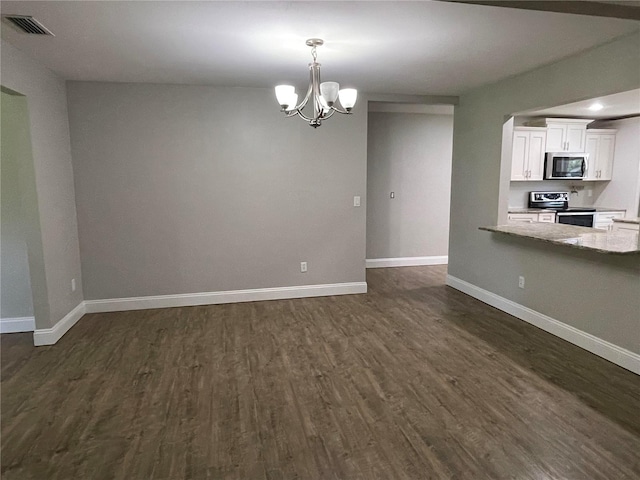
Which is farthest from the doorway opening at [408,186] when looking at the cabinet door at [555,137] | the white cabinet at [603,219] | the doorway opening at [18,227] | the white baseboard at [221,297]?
the doorway opening at [18,227]

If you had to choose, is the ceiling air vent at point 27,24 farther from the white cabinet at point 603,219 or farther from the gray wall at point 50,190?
the white cabinet at point 603,219

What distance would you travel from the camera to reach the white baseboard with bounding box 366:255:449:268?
6783mm

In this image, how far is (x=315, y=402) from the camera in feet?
8.96

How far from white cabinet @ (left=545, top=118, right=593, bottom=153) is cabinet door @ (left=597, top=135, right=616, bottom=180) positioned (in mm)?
395

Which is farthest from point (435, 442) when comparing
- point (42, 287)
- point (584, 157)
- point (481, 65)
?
point (584, 157)

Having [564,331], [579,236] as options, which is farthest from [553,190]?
[564,331]

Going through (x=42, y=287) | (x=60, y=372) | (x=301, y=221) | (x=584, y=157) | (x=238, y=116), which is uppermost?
(x=238, y=116)

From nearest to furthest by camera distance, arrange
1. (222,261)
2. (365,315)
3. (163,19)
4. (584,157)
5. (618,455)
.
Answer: (618,455) < (163,19) < (365,315) < (222,261) < (584,157)

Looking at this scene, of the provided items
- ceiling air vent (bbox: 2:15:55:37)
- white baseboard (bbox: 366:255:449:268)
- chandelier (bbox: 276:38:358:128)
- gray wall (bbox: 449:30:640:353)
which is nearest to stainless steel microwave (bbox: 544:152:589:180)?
gray wall (bbox: 449:30:640:353)

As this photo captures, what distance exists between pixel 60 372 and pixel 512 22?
4.15 m

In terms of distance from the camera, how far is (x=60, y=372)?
3.19 metres

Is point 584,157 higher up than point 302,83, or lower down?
lower down

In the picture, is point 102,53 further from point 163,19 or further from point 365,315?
point 365,315

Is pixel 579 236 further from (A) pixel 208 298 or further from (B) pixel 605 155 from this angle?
(A) pixel 208 298
